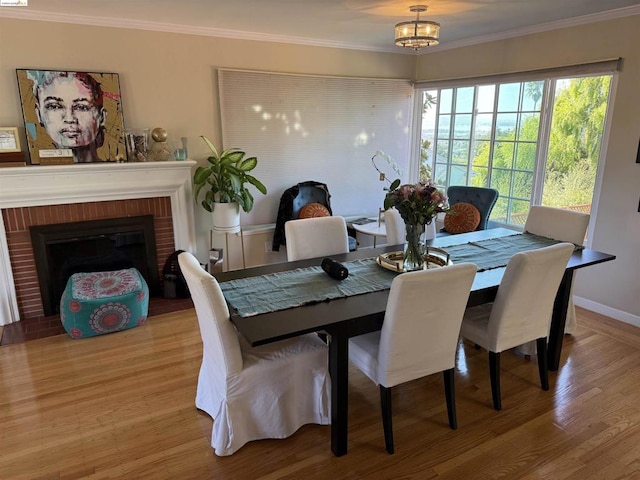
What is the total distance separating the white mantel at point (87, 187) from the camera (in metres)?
3.39

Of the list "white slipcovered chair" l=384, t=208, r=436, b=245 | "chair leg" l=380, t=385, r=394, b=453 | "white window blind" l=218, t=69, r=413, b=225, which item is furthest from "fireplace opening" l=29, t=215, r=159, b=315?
"chair leg" l=380, t=385, r=394, b=453

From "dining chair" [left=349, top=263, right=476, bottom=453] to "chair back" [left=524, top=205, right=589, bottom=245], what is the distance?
1.50 meters

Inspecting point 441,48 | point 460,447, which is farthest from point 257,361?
point 441,48

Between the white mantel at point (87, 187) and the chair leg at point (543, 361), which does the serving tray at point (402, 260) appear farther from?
the white mantel at point (87, 187)

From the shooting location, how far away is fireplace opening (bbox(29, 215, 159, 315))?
3617 millimetres

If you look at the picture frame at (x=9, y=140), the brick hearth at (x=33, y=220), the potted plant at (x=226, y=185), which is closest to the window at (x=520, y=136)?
the potted plant at (x=226, y=185)

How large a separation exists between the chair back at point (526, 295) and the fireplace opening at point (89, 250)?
117 inches

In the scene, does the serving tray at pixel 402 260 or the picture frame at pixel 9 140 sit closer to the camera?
the serving tray at pixel 402 260

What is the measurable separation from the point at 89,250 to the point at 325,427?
267 centimetres

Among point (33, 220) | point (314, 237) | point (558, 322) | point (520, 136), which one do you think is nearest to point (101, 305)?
point (33, 220)

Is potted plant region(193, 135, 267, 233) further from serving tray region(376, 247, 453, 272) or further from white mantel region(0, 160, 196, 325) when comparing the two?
serving tray region(376, 247, 453, 272)

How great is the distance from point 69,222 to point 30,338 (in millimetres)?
949

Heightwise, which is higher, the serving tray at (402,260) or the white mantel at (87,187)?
the white mantel at (87,187)

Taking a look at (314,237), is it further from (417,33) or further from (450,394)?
(417,33)
